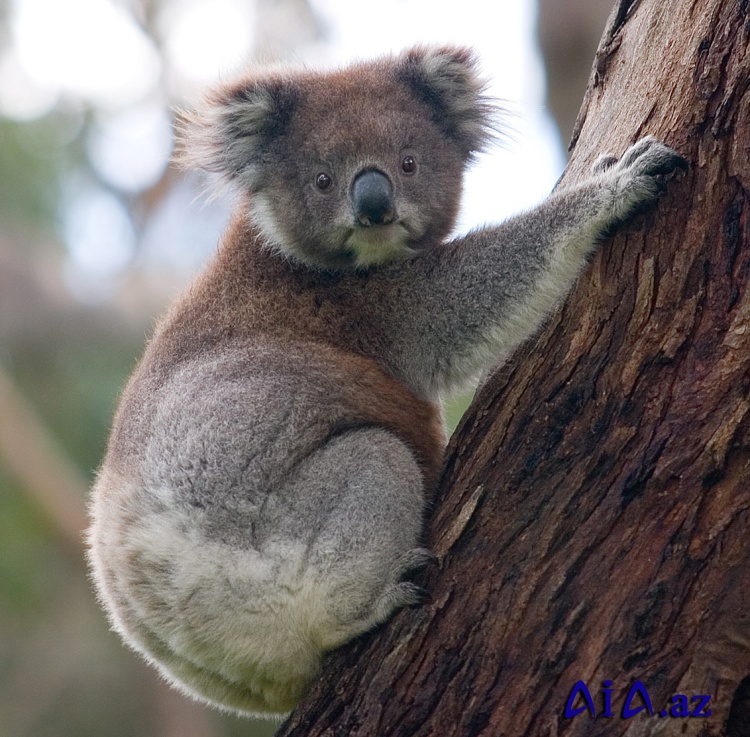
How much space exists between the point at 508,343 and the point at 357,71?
1703mm

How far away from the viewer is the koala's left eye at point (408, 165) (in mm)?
4195

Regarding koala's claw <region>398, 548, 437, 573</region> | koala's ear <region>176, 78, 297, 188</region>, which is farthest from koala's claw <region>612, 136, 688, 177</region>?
koala's ear <region>176, 78, 297, 188</region>

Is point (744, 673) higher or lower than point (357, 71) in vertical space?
lower

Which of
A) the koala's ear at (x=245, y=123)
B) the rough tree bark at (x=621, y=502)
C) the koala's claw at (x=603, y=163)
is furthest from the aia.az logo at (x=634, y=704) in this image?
the koala's ear at (x=245, y=123)

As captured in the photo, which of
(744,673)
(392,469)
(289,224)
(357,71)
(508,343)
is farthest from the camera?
(357,71)

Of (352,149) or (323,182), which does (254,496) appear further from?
(352,149)

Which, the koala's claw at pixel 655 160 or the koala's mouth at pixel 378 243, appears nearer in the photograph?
the koala's claw at pixel 655 160

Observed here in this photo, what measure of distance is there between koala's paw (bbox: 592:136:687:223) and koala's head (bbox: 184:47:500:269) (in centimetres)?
101

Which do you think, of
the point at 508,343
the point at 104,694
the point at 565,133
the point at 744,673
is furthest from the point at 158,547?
the point at 104,694

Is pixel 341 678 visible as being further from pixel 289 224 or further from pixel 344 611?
pixel 289 224

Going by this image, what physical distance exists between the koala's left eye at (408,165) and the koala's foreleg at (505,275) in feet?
1.42

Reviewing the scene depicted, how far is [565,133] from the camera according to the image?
25.5ft

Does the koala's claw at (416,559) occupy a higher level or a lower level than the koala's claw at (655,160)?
lower

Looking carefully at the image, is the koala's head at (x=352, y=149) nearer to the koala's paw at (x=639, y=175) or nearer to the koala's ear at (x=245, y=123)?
the koala's ear at (x=245, y=123)
